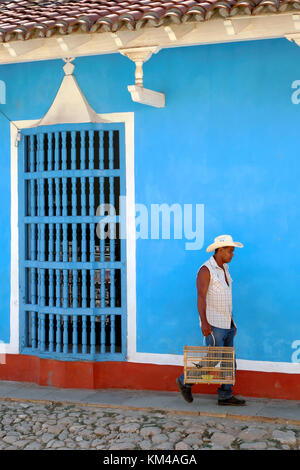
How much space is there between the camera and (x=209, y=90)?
6723 mm

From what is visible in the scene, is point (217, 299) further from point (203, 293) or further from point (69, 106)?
point (69, 106)

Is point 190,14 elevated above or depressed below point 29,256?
above

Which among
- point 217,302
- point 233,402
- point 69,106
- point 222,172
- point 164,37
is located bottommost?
point 233,402

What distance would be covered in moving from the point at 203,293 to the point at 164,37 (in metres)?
2.37

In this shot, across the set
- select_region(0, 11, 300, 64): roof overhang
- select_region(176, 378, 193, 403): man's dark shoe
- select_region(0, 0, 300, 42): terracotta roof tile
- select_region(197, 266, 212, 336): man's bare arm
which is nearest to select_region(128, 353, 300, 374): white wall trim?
select_region(176, 378, 193, 403): man's dark shoe

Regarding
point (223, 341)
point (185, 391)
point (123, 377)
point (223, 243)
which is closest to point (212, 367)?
point (223, 341)

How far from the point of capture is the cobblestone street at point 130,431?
17.6 feet

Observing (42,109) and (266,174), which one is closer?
(266,174)

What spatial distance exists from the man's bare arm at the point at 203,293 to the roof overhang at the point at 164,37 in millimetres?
2120

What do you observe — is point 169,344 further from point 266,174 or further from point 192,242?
point 266,174

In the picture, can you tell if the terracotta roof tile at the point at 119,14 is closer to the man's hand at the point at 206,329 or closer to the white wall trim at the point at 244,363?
the man's hand at the point at 206,329

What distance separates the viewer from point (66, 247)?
23.4ft

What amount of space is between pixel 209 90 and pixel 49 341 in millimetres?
3153

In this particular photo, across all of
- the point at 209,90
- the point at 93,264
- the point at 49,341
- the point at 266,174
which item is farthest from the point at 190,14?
the point at 49,341
